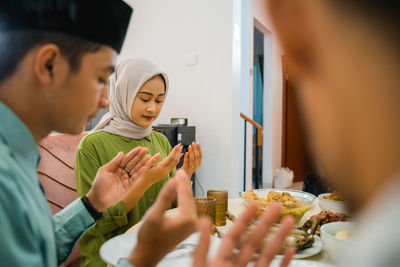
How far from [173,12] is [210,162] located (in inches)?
64.7

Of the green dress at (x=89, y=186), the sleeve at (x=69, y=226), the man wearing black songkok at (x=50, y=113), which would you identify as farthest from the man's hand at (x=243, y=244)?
the green dress at (x=89, y=186)

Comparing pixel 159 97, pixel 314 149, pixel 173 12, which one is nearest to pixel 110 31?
pixel 314 149

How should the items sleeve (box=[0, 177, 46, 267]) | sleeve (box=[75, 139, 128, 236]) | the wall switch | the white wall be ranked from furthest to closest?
the wall switch → the white wall → sleeve (box=[75, 139, 128, 236]) → sleeve (box=[0, 177, 46, 267])

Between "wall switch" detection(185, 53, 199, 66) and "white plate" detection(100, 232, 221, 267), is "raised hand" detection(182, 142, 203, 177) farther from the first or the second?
"wall switch" detection(185, 53, 199, 66)

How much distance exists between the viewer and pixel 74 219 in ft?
2.64

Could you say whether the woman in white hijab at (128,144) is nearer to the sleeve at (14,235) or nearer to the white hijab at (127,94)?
the white hijab at (127,94)

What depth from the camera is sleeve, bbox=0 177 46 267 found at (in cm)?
44

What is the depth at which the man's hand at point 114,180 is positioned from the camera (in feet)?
2.84

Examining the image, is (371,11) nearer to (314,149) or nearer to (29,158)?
(314,149)

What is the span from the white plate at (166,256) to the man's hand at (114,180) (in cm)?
11

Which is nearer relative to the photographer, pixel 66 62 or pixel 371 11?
pixel 371 11

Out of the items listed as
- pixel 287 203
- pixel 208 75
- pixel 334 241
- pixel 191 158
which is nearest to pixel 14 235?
pixel 334 241

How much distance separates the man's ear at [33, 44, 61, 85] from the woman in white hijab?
760mm

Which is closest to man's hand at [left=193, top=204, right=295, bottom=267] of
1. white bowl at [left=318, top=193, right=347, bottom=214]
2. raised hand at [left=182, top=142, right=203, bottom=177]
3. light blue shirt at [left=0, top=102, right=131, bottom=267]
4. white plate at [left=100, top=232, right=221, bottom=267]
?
light blue shirt at [left=0, top=102, right=131, bottom=267]
